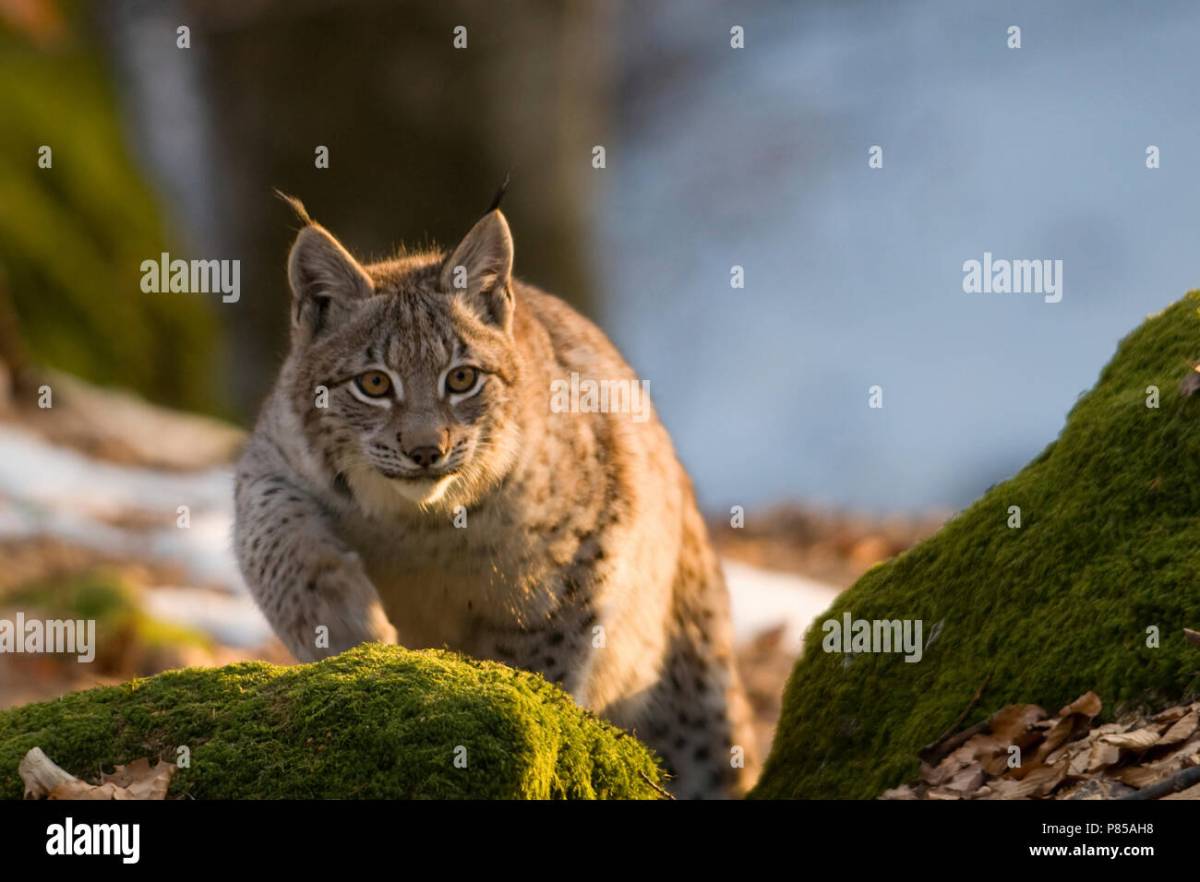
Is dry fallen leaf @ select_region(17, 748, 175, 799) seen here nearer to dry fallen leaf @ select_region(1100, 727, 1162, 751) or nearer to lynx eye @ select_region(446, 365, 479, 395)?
lynx eye @ select_region(446, 365, 479, 395)

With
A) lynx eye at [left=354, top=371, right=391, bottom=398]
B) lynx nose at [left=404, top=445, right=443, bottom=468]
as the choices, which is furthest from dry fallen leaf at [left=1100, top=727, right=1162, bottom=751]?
lynx eye at [left=354, top=371, right=391, bottom=398]

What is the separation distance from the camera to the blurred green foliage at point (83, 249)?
10742 millimetres

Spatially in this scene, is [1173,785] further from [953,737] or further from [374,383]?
[374,383]

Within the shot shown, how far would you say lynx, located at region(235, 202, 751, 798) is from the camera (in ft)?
14.7

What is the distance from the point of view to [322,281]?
4.72 meters

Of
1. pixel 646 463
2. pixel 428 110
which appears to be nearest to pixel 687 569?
pixel 646 463

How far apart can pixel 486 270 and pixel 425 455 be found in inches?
28.8

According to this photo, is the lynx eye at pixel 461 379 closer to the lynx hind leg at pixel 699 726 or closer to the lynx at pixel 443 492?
the lynx at pixel 443 492

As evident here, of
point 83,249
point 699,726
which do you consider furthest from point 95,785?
point 83,249

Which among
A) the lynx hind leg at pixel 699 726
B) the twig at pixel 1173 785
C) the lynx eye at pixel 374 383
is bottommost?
the lynx hind leg at pixel 699 726

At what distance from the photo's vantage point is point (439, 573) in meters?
4.62

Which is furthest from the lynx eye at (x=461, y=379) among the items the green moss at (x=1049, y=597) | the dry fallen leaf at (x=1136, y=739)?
the dry fallen leaf at (x=1136, y=739)

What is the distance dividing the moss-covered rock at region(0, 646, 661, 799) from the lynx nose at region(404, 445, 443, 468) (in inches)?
38.4
